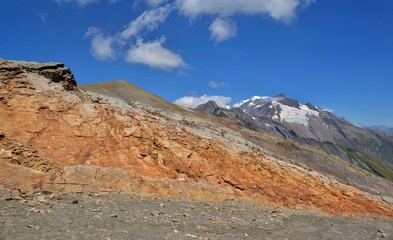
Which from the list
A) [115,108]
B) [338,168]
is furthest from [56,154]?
[338,168]

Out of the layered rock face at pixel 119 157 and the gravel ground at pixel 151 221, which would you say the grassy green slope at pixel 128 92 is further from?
the gravel ground at pixel 151 221

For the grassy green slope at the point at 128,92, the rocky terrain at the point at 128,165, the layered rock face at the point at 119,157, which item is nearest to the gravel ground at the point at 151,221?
the rocky terrain at the point at 128,165

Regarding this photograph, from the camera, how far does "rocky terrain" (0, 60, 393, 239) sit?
18516 mm

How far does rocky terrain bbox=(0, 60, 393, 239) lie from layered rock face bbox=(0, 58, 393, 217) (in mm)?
62

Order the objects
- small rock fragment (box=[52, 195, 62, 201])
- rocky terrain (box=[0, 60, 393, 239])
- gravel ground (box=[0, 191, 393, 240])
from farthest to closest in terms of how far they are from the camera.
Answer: rocky terrain (box=[0, 60, 393, 239]), small rock fragment (box=[52, 195, 62, 201]), gravel ground (box=[0, 191, 393, 240])

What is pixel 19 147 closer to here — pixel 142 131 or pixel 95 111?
pixel 95 111

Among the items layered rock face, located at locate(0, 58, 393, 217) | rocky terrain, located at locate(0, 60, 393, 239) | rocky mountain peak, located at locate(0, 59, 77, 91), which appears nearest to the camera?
rocky terrain, located at locate(0, 60, 393, 239)

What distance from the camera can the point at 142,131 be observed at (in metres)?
25.8

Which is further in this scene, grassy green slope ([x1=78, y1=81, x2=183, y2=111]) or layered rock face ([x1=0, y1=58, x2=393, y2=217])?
grassy green slope ([x1=78, y1=81, x2=183, y2=111])

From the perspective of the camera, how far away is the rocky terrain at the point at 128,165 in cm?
1852

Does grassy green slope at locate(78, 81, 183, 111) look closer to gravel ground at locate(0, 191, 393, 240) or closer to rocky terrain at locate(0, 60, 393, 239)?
rocky terrain at locate(0, 60, 393, 239)

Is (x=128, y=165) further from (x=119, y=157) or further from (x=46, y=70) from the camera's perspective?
(x=46, y=70)

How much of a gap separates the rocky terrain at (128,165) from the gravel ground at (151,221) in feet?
0.47

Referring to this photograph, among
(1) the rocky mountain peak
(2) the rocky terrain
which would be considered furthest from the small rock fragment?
(1) the rocky mountain peak
